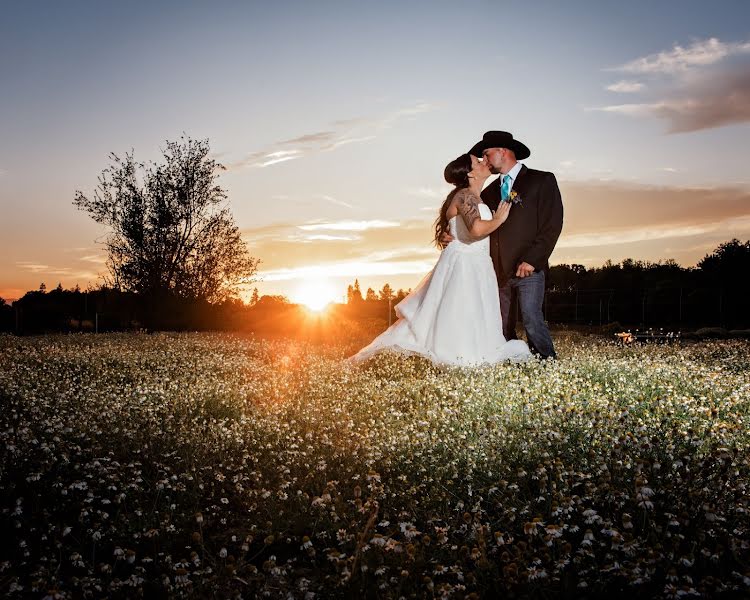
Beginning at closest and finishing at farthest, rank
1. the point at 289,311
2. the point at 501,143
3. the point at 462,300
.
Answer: the point at 501,143 < the point at 462,300 < the point at 289,311

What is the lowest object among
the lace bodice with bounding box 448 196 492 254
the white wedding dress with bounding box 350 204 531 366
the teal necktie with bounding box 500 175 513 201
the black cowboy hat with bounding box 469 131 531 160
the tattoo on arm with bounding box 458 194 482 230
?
the white wedding dress with bounding box 350 204 531 366

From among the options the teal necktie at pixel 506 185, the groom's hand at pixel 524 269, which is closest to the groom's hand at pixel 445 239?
the teal necktie at pixel 506 185

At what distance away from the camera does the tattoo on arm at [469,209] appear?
948 cm

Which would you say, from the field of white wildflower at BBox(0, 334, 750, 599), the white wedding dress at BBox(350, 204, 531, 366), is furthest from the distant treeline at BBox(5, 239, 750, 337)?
the field of white wildflower at BBox(0, 334, 750, 599)

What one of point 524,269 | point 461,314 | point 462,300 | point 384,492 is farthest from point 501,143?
point 384,492

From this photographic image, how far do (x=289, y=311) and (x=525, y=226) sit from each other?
20.4 m

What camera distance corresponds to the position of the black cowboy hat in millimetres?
9727

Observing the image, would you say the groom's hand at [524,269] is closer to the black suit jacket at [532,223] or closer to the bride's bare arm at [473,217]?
the black suit jacket at [532,223]

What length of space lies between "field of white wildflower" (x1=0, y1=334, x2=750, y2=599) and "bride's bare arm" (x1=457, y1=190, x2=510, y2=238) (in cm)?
202

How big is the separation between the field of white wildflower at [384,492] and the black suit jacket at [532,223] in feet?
5.76

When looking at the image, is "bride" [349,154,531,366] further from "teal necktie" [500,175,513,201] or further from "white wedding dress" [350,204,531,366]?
"teal necktie" [500,175,513,201]

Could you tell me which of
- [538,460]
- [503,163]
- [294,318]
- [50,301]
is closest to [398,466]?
[538,460]

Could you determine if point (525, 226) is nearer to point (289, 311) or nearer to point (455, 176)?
point (455, 176)

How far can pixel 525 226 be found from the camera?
965 centimetres
